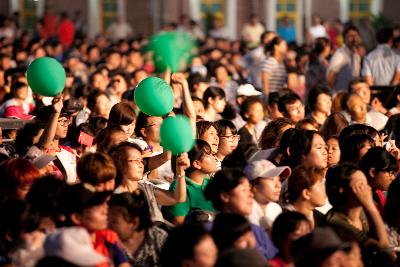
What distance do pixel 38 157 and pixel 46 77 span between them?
1.55 metres

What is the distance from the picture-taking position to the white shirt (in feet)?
31.4

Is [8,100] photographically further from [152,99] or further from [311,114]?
[152,99]

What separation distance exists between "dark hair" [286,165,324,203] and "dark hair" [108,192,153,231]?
139 cm

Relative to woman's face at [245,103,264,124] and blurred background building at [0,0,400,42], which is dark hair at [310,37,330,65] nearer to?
woman's face at [245,103,264,124]

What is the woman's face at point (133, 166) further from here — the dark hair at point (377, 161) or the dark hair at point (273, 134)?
the dark hair at point (273, 134)

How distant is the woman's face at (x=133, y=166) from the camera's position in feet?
33.3

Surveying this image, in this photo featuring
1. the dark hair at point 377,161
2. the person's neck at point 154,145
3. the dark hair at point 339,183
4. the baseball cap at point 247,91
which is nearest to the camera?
the dark hair at point 339,183

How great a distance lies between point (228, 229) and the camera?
332 inches

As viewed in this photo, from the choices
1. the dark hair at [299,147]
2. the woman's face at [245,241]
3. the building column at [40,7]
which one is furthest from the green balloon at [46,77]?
the building column at [40,7]

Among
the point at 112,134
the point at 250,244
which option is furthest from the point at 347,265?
the point at 112,134

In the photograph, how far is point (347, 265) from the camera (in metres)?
8.15

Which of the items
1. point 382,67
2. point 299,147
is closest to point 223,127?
point 299,147

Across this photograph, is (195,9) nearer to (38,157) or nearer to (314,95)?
(314,95)

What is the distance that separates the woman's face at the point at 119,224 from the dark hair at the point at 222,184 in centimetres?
68
